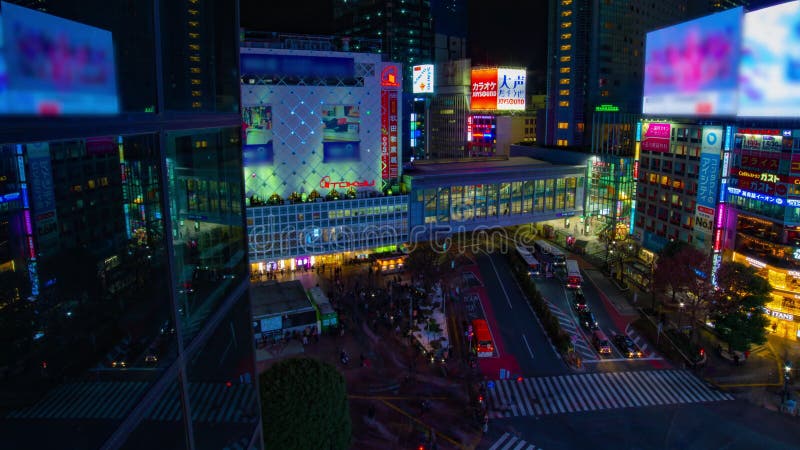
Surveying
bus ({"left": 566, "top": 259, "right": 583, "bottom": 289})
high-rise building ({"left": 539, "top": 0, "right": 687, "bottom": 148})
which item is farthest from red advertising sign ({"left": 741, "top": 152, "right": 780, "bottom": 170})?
high-rise building ({"left": 539, "top": 0, "right": 687, "bottom": 148})

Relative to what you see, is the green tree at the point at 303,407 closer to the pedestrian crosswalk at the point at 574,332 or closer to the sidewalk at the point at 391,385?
the sidewalk at the point at 391,385

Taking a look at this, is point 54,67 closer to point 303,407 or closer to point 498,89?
point 303,407

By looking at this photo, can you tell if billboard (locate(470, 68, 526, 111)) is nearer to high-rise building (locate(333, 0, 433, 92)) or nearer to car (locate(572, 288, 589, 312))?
high-rise building (locate(333, 0, 433, 92))

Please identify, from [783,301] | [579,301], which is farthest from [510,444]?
[783,301]

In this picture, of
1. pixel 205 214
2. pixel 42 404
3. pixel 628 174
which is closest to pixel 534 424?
pixel 205 214

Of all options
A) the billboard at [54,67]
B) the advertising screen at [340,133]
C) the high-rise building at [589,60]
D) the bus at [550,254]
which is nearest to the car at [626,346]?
the bus at [550,254]

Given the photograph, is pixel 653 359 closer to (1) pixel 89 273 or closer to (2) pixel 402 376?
(2) pixel 402 376
